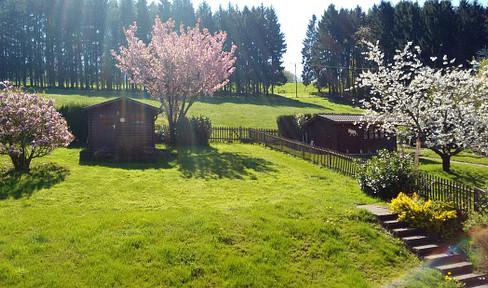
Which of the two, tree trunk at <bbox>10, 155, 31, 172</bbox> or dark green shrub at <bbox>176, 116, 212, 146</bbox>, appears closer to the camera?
tree trunk at <bbox>10, 155, 31, 172</bbox>

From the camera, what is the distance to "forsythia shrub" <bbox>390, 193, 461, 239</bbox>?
10547 millimetres

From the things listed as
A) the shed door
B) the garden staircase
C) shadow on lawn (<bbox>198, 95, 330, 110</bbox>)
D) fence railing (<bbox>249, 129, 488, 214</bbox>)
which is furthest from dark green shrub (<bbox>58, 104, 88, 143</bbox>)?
shadow on lawn (<bbox>198, 95, 330, 110</bbox>)

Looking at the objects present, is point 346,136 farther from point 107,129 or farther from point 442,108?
point 107,129

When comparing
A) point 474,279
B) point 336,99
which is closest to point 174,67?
point 474,279

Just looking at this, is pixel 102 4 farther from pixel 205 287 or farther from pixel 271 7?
pixel 205 287

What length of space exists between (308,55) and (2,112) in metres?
75.7

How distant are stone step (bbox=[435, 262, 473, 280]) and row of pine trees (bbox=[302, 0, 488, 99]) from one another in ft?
109

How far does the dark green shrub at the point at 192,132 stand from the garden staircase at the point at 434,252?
56.7 feet

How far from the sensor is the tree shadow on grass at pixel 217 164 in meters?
16.7

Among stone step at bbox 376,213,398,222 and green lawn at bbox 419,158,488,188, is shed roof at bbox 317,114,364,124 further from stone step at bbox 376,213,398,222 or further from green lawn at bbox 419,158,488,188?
stone step at bbox 376,213,398,222

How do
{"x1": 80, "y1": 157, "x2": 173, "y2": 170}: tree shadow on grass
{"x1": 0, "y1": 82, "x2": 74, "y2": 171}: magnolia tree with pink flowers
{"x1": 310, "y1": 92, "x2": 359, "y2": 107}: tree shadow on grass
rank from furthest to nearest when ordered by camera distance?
{"x1": 310, "y1": 92, "x2": 359, "y2": 107}: tree shadow on grass
{"x1": 80, "y1": 157, "x2": 173, "y2": 170}: tree shadow on grass
{"x1": 0, "y1": 82, "x2": 74, "y2": 171}: magnolia tree with pink flowers

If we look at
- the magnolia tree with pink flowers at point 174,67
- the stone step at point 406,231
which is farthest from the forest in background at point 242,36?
the stone step at point 406,231

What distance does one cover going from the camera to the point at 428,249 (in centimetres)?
984

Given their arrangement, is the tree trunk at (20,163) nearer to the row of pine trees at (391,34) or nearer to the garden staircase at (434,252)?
the garden staircase at (434,252)
